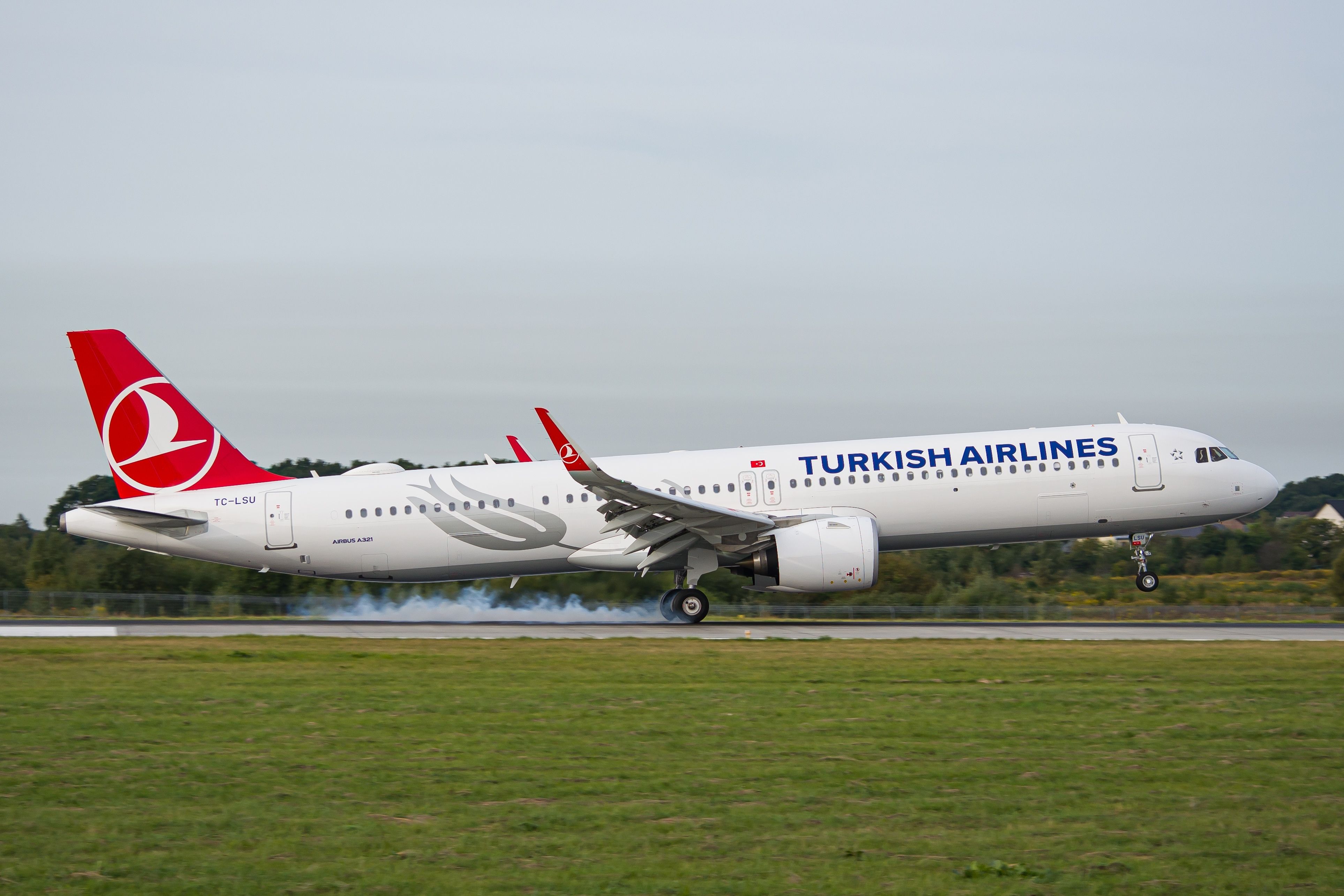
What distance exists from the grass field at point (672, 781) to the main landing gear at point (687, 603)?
33.3ft

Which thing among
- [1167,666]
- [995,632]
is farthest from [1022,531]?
[1167,666]

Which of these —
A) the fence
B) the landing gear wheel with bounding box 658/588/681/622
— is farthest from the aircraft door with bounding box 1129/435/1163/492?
the landing gear wheel with bounding box 658/588/681/622

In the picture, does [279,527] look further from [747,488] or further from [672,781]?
[672,781]

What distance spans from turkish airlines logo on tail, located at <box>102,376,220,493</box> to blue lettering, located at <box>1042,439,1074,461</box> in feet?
62.0

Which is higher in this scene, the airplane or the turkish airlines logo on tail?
the turkish airlines logo on tail

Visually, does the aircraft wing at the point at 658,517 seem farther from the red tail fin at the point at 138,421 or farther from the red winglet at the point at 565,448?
the red tail fin at the point at 138,421

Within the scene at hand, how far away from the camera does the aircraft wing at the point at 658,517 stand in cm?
2366

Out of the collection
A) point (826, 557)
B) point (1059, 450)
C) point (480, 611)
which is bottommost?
point (480, 611)

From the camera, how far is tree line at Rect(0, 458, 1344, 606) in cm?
3341

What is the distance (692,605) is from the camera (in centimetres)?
2631

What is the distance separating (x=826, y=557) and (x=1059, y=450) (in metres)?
6.27

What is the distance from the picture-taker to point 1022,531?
26.7m

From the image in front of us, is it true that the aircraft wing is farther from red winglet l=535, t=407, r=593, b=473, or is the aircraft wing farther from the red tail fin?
the red tail fin

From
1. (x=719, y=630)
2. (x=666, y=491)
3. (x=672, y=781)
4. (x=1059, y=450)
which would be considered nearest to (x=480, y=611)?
(x=666, y=491)
